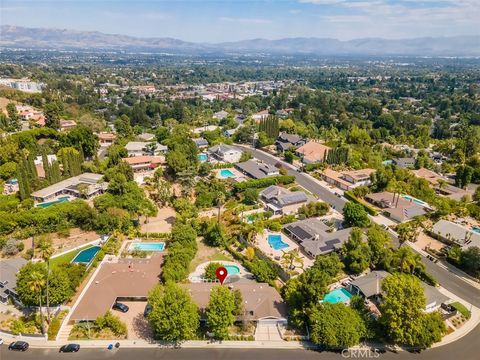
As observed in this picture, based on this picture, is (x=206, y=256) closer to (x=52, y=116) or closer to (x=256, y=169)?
(x=256, y=169)

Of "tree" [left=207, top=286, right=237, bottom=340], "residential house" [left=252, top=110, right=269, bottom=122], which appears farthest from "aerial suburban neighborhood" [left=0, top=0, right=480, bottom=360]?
"residential house" [left=252, top=110, right=269, bottom=122]

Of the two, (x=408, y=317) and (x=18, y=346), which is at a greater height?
(x=408, y=317)

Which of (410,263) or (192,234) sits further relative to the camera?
(192,234)

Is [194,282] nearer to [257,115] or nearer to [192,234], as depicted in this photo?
[192,234]

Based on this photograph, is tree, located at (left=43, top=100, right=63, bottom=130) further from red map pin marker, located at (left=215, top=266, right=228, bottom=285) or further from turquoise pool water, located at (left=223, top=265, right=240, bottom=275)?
red map pin marker, located at (left=215, top=266, right=228, bottom=285)

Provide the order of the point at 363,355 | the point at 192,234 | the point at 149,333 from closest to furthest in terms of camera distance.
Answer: the point at 363,355 < the point at 149,333 < the point at 192,234


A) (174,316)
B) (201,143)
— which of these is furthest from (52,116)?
(174,316)

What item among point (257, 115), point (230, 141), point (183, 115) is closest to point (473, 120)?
A: point (257, 115)
